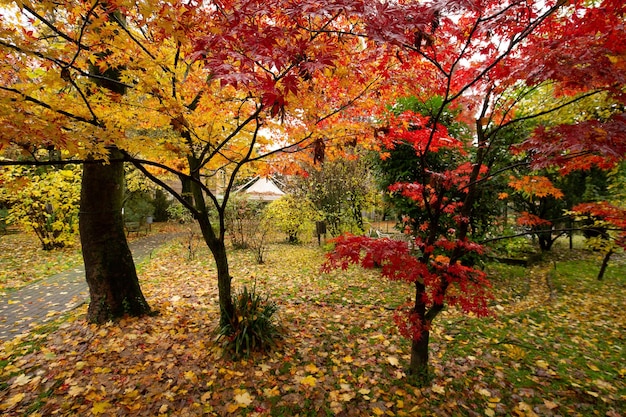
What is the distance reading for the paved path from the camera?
445cm

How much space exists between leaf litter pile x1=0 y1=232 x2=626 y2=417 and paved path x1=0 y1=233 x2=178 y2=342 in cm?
51

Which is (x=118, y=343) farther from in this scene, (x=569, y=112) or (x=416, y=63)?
(x=569, y=112)

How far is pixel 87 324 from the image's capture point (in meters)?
4.21

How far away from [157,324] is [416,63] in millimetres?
5307

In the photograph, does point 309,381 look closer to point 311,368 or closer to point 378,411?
point 311,368

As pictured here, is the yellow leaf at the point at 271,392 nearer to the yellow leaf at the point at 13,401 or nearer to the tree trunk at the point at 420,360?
the tree trunk at the point at 420,360

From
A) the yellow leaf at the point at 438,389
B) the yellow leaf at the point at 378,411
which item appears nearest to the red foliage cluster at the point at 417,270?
the yellow leaf at the point at 438,389

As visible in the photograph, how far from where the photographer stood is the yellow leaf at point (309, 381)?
3150 millimetres

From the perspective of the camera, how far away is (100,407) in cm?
272

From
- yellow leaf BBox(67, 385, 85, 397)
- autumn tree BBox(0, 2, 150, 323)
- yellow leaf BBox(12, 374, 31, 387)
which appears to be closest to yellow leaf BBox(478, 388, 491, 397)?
yellow leaf BBox(67, 385, 85, 397)

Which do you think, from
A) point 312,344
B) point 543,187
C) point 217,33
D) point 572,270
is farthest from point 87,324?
point 572,270

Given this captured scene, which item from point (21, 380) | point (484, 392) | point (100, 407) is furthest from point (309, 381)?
point (21, 380)

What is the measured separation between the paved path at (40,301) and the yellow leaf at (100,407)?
246 centimetres

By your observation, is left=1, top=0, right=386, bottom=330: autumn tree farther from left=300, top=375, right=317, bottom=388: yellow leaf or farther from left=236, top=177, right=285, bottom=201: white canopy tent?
left=236, top=177, right=285, bottom=201: white canopy tent
